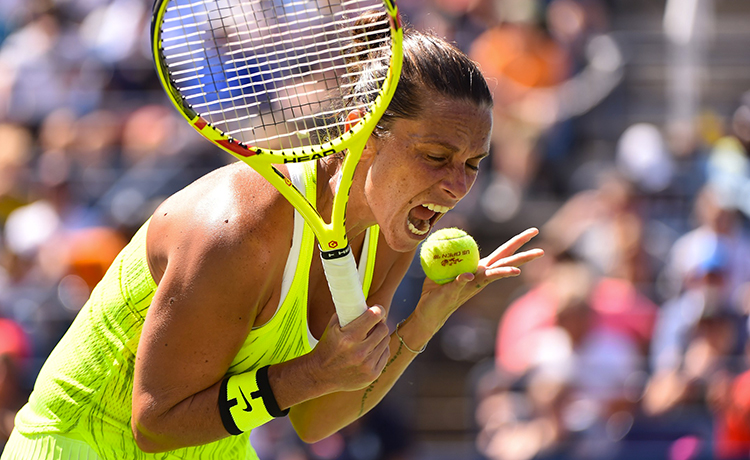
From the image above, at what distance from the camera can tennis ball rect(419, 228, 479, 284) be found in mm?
2639

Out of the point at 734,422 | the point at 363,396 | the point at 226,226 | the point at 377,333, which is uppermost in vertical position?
the point at 226,226

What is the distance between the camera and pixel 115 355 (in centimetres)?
250

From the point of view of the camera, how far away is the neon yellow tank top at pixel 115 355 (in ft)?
8.09

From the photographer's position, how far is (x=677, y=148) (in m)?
7.15

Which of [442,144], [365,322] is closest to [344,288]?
[365,322]

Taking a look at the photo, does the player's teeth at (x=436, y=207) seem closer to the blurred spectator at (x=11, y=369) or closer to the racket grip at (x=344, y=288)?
the racket grip at (x=344, y=288)

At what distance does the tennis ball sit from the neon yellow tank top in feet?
1.35

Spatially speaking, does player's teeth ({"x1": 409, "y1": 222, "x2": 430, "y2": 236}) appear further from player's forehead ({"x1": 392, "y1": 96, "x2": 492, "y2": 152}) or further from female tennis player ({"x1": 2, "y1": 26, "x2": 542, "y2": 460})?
player's forehead ({"x1": 392, "y1": 96, "x2": 492, "y2": 152})

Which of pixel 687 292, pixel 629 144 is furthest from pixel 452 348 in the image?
pixel 629 144

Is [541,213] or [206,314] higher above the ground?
[206,314]

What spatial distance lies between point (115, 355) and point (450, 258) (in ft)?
3.18

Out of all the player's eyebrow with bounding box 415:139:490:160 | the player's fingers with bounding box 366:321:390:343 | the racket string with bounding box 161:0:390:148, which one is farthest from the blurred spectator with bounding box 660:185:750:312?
the player's fingers with bounding box 366:321:390:343

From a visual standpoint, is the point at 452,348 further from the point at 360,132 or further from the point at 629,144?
the point at 360,132

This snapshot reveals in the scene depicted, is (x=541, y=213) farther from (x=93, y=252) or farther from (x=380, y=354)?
(x=380, y=354)
